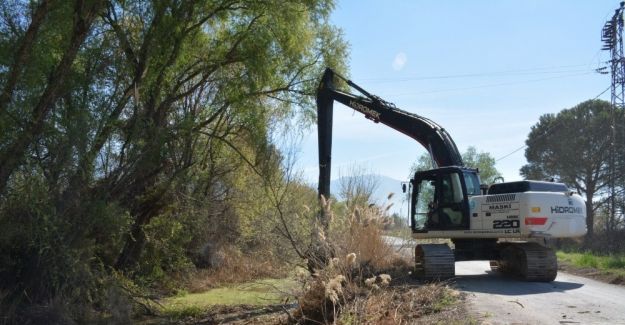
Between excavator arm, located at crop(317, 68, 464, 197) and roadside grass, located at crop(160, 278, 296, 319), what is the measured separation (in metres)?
3.16

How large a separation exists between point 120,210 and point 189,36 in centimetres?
410

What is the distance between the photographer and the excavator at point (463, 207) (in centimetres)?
1288

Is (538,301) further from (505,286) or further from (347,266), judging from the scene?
(347,266)

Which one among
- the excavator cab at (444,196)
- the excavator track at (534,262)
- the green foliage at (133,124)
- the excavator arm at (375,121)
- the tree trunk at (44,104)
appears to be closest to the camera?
the tree trunk at (44,104)

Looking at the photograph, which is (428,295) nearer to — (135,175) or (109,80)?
(135,175)

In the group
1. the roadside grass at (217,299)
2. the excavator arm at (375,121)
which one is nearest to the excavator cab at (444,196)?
the excavator arm at (375,121)

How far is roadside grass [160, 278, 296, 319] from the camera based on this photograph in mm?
13992

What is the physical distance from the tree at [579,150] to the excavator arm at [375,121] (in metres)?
23.7

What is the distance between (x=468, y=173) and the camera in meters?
14.5

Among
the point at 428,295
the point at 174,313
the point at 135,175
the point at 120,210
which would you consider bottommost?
the point at 174,313

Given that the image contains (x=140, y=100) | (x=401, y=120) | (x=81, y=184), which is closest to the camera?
(x=81, y=184)

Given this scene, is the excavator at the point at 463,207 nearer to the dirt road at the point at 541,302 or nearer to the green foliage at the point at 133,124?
the dirt road at the point at 541,302

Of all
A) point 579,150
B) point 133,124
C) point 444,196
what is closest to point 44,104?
point 133,124

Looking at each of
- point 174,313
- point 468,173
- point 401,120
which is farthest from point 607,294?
point 174,313
